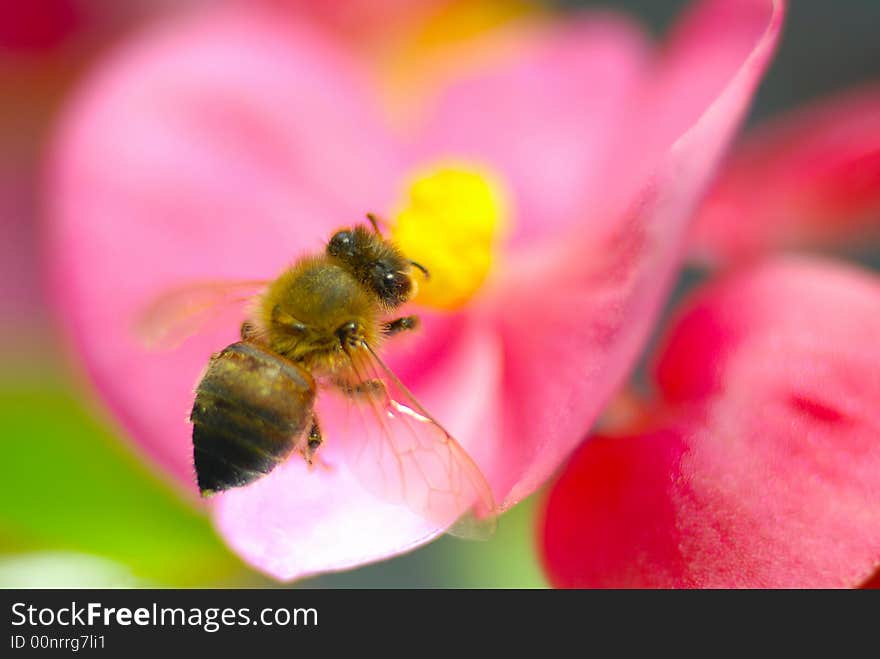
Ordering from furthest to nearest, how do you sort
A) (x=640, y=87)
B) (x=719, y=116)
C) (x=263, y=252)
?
(x=640, y=87), (x=263, y=252), (x=719, y=116)

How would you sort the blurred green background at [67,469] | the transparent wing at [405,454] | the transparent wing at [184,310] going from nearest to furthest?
the transparent wing at [405,454], the transparent wing at [184,310], the blurred green background at [67,469]

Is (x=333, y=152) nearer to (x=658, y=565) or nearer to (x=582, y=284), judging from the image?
(x=582, y=284)

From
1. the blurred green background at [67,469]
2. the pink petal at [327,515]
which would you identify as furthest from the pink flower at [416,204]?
the blurred green background at [67,469]

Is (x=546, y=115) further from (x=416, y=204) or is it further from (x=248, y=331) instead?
(x=248, y=331)

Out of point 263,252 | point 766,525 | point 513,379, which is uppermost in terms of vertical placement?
point 263,252

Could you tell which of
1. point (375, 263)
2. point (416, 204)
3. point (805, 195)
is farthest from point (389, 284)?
point (805, 195)

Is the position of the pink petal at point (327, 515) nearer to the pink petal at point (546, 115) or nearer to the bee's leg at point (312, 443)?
the bee's leg at point (312, 443)
